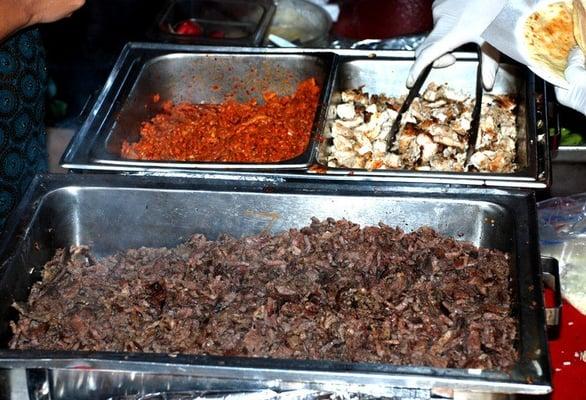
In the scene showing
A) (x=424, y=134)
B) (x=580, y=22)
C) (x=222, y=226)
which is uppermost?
(x=580, y=22)

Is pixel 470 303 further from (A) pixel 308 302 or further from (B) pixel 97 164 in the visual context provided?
(B) pixel 97 164

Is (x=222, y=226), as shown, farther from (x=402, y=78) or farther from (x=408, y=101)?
(x=402, y=78)

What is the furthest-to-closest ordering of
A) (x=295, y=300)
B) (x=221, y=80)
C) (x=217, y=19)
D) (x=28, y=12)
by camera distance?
(x=217, y=19) < (x=221, y=80) < (x=28, y=12) < (x=295, y=300)

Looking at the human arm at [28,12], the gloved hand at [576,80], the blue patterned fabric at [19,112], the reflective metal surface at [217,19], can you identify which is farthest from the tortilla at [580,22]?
the blue patterned fabric at [19,112]

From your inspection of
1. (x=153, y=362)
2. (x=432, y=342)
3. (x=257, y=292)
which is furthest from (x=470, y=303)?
(x=153, y=362)

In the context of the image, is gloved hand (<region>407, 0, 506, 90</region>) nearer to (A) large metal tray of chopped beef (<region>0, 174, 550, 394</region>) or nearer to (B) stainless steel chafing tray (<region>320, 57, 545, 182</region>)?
(B) stainless steel chafing tray (<region>320, 57, 545, 182</region>)

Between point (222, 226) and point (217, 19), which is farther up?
point (217, 19)

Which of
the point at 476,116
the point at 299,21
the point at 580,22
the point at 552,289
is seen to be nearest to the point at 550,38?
the point at 580,22
